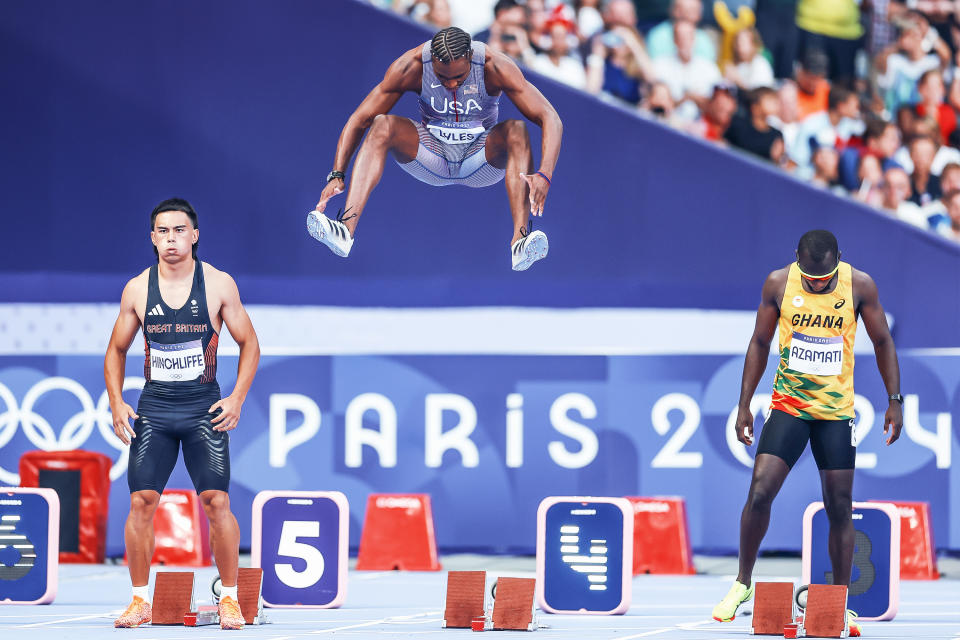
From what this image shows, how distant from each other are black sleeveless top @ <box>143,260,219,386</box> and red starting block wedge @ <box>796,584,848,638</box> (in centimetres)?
293

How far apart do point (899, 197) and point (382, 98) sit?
5609mm

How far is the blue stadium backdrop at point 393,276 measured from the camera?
11.2 metres

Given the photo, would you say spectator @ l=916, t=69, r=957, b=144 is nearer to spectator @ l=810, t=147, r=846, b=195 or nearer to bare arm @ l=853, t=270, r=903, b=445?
spectator @ l=810, t=147, r=846, b=195

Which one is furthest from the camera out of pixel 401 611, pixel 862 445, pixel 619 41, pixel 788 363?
pixel 619 41

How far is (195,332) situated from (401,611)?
2.00 meters

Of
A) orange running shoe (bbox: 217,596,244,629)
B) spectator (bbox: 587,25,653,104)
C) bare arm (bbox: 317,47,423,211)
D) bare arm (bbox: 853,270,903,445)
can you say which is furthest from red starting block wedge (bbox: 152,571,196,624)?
spectator (bbox: 587,25,653,104)

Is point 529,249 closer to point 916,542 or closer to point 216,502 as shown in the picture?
point 216,502

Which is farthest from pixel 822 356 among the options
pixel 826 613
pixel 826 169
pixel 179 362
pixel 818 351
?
pixel 826 169

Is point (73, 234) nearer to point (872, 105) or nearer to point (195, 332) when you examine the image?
point (195, 332)

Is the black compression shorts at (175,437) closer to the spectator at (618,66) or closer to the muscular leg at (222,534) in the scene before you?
the muscular leg at (222,534)

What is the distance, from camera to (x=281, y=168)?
11.4 metres

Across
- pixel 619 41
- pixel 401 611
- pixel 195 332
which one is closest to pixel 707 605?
pixel 401 611

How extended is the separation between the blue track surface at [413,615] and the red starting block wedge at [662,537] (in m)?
0.22

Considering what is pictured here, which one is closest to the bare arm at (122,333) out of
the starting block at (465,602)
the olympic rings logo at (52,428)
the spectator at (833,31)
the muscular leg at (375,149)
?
the muscular leg at (375,149)
